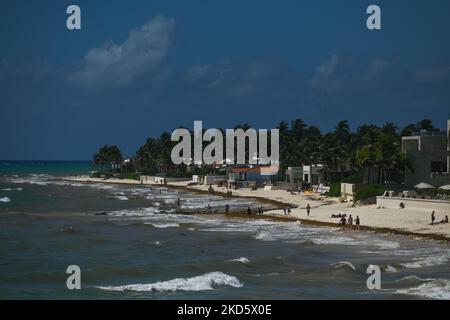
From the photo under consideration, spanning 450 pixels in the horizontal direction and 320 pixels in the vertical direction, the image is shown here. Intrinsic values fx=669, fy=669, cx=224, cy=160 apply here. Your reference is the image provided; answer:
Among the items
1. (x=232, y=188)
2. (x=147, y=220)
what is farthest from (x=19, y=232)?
(x=232, y=188)

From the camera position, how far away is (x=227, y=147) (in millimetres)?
127688

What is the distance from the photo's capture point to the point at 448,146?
5950cm

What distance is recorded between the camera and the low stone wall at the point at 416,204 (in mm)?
44406

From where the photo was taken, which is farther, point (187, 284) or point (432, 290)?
point (187, 284)

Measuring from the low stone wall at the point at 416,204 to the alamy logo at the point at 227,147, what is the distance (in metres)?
59.8

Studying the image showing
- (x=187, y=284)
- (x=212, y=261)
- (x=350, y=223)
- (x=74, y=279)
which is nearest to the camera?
(x=187, y=284)

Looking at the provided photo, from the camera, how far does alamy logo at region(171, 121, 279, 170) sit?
119 meters

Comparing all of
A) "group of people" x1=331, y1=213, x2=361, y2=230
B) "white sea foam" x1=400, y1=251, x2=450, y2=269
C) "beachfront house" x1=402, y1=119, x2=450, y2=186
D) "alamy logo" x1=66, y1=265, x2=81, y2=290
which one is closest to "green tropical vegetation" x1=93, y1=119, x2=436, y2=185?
"beachfront house" x1=402, y1=119, x2=450, y2=186

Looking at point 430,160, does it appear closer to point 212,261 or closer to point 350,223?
point 350,223

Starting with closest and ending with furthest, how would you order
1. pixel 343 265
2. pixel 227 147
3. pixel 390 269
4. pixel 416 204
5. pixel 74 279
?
pixel 74 279
pixel 390 269
pixel 343 265
pixel 416 204
pixel 227 147

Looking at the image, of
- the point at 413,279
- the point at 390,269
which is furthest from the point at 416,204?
the point at 413,279

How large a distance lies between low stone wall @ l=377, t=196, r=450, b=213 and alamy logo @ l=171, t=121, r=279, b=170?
196 ft

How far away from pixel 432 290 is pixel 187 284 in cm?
949
